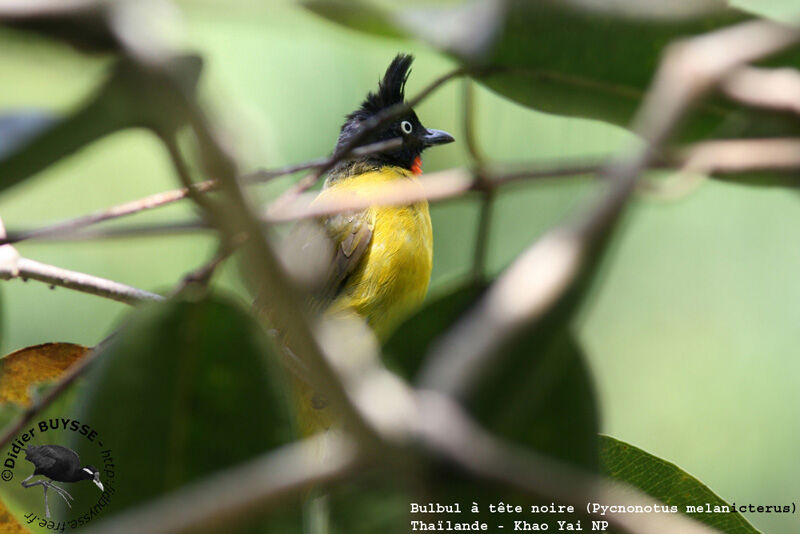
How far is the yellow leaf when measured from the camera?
3.61 feet

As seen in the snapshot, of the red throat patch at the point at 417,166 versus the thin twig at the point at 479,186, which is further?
the red throat patch at the point at 417,166

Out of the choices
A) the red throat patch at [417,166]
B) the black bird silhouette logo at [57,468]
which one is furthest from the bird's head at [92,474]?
the red throat patch at [417,166]

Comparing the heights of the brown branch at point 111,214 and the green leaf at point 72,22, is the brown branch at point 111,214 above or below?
above

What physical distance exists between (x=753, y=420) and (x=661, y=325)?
326mm

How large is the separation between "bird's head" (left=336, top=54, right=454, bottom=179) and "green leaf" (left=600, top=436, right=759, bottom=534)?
2.93 feet

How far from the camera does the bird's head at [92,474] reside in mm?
792

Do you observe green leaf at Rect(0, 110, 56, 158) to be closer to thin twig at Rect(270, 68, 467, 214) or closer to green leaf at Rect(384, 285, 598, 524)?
thin twig at Rect(270, 68, 467, 214)

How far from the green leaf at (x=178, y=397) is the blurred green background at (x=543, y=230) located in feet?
0.33

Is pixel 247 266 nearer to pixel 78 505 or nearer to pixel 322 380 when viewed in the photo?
pixel 322 380

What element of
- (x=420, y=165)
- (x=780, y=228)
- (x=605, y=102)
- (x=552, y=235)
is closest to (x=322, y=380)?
(x=552, y=235)

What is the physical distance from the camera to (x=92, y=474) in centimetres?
80

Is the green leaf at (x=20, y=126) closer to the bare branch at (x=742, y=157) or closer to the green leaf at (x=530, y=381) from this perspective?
the green leaf at (x=530, y=381)

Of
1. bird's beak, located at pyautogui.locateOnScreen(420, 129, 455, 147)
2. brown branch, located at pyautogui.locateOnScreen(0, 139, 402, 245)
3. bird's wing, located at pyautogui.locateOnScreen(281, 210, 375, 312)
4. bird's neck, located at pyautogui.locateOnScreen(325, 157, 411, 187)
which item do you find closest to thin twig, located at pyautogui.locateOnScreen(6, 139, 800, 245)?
brown branch, located at pyautogui.locateOnScreen(0, 139, 402, 245)

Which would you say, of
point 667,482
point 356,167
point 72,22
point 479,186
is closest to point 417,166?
point 356,167
